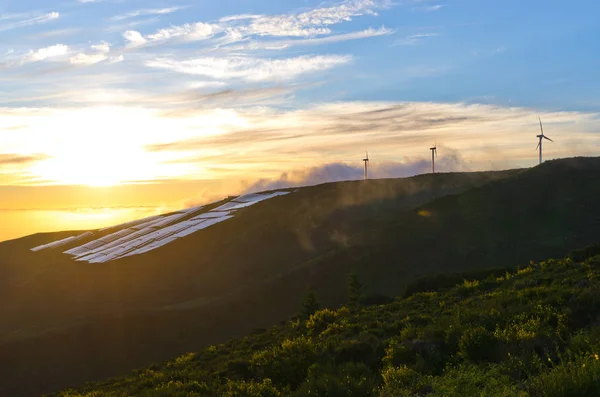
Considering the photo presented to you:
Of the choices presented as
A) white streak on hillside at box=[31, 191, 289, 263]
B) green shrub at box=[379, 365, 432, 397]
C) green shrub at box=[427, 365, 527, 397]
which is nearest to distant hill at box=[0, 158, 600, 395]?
white streak on hillside at box=[31, 191, 289, 263]

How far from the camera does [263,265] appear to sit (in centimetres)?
9150

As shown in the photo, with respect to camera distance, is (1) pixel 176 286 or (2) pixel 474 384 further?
(1) pixel 176 286

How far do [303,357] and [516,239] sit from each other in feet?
213

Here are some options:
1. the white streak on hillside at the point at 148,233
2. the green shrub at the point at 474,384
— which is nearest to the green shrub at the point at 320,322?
the green shrub at the point at 474,384

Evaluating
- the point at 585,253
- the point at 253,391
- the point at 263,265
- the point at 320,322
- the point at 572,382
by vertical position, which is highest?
the point at 572,382

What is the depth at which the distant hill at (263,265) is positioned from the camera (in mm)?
56719

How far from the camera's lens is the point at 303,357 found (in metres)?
18.2

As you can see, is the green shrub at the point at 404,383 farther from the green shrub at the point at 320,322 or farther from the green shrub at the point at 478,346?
the green shrub at the point at 320,322

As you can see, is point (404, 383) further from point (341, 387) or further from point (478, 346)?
point (478, 346)

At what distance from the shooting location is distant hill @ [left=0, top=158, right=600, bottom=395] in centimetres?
5672

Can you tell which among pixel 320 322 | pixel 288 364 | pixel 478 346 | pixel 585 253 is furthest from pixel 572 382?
pixel 585 253

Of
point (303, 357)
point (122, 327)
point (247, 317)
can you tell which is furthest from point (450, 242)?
point (303, 357)

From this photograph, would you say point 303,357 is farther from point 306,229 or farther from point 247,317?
point 306,229

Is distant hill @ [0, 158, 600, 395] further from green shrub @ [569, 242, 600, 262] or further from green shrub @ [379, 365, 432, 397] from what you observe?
green shrub @ [379, 365, 432, 397]
